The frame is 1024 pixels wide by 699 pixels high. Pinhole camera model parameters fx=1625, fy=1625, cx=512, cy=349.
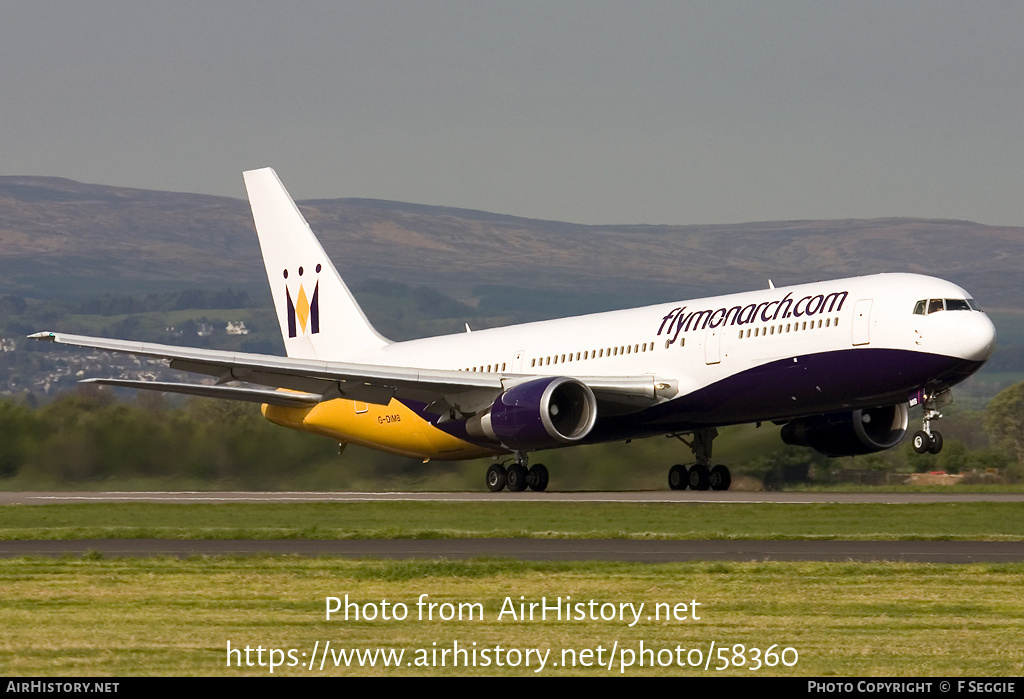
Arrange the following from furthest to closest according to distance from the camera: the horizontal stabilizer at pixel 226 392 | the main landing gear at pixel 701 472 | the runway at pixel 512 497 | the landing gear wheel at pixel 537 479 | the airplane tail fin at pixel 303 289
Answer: the airplane tail fin at pixel 303 289 < the main landing gear at pixel 701 472 < the horizontal stabilizer at pixel 226 392 < the landing gear wheel at pixel 537 479 < the runway at pixel 512 497

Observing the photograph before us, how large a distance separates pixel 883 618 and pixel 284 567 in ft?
25.5

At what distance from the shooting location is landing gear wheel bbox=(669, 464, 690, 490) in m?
41.3

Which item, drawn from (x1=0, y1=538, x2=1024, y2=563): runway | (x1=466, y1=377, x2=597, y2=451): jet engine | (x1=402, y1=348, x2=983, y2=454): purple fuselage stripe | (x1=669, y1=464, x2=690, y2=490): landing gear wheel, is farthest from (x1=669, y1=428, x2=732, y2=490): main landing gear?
(x1=0, y1=538, x2=1024, y2=563): runway

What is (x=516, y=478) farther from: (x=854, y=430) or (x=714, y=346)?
(x=854, y=430)

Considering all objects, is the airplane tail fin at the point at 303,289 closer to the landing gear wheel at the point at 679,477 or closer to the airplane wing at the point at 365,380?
the airplane wing at the point at 365,380

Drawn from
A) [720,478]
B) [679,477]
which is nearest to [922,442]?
[720,478]

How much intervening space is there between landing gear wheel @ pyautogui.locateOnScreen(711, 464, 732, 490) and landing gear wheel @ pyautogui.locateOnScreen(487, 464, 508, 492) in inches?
208

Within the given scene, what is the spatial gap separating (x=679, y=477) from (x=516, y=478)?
14.4ft

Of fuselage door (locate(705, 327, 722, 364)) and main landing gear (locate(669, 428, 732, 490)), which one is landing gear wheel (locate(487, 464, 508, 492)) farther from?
fuselage door (locate(705, 327, 722, 364))

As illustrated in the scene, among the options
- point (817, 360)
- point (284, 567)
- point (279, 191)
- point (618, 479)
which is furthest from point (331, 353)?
point (284, 567)

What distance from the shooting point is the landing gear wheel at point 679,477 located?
4128cm

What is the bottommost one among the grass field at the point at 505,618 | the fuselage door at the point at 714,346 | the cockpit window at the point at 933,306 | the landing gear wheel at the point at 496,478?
the grass field at the point at 505,618

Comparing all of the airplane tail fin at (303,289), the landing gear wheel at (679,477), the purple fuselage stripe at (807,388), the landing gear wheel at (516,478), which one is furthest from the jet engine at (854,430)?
the airplane tail fin at (303,289)

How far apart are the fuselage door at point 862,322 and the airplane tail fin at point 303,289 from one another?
16670 mm
